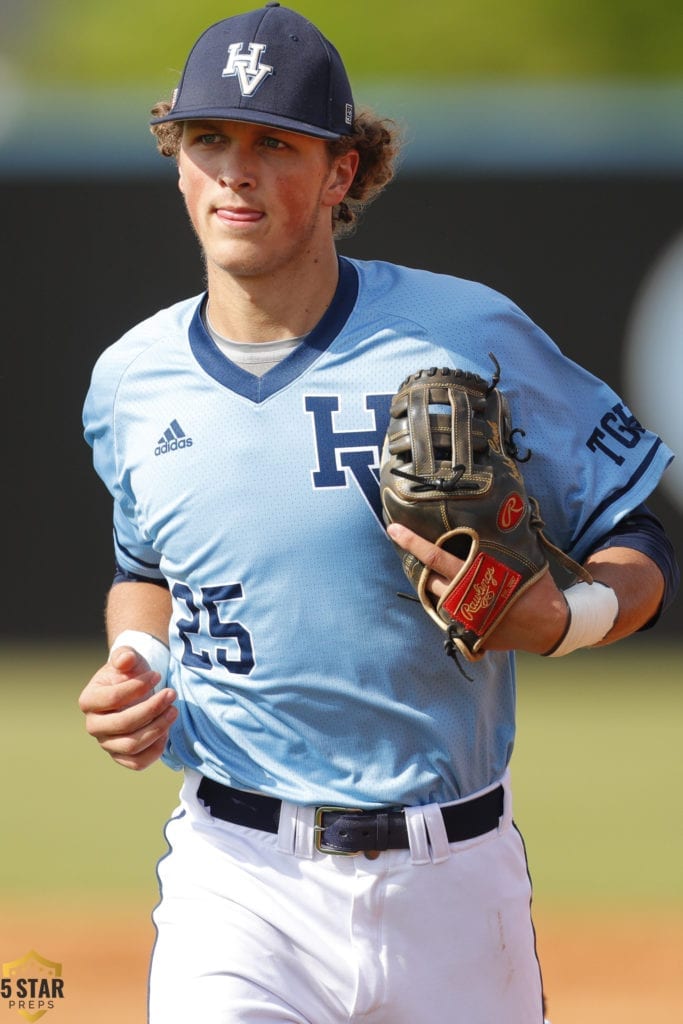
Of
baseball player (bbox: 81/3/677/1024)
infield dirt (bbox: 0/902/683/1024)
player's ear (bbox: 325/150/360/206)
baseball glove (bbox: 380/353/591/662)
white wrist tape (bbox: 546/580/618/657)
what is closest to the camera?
baseball glove (bbox: 380/353/591/662)

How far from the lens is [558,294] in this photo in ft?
30.2

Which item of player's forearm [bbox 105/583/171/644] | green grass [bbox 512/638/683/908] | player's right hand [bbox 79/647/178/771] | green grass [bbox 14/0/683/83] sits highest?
player's right hand [bbox 79/647/178/771]

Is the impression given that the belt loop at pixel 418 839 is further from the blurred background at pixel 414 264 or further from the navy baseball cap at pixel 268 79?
the blurred background at pixel 414 264

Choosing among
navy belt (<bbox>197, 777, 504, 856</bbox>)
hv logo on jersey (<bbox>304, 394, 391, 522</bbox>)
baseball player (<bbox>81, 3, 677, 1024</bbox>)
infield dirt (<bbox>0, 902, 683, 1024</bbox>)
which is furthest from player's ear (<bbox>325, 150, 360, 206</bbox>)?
infield dirt (<bbox>0, 902, 683, 1024</bbox>)

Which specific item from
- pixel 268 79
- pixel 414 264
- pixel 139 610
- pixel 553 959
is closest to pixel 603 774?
pixel 553 959

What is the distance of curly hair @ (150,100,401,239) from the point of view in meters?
3.65

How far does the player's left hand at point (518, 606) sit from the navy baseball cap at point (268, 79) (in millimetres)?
914

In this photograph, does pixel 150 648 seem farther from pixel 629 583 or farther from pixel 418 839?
pixel 629 583

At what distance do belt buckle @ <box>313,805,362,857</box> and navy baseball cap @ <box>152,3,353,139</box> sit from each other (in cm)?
139

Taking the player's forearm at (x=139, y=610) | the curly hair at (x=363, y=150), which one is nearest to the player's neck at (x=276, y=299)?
the curly hair at (x=363, y=150)

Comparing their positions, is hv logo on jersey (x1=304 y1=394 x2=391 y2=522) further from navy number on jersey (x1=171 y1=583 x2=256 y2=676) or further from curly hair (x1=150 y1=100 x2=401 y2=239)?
curly hair (x1=150 y1=100 x2=401 y2=239)

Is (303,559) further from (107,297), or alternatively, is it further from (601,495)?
(107,297)

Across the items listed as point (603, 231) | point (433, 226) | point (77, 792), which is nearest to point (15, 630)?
point (77, 792)

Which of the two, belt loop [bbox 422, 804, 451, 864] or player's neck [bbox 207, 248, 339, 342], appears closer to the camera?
belt loop [bbox 422, 804, 451, 864]
